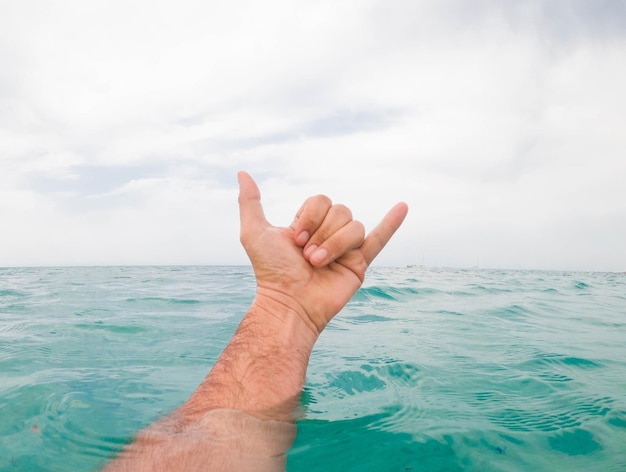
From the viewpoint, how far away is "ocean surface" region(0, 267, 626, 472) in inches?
79.0

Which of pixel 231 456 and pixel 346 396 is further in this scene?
pixel 346 396

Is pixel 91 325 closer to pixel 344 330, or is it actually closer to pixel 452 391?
pixel 344 330

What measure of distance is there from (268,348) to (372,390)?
1221mm

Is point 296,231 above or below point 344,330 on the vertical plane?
above

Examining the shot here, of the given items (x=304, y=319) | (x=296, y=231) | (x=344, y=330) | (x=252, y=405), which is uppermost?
(x=296, y=231)

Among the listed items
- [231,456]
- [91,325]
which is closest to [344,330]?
[91,325]

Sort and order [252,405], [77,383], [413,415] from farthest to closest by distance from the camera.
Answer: [77,383] < [413,415] < [252,405]

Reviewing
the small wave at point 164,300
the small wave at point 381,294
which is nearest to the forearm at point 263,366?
the small wave at point 164,300

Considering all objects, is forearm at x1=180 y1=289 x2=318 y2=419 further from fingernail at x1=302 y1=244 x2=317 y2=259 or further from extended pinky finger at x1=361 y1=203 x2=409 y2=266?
extended pinky finger at x1=361 y1=203 x2=409 y2=266

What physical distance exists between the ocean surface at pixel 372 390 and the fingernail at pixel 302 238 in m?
0.99

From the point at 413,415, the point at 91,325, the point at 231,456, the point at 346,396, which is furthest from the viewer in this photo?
the point at 91,325

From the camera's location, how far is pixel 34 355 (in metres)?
3.85

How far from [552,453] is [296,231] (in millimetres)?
1716

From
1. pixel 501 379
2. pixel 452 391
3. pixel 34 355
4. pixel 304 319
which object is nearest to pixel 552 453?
pixel 452 391
